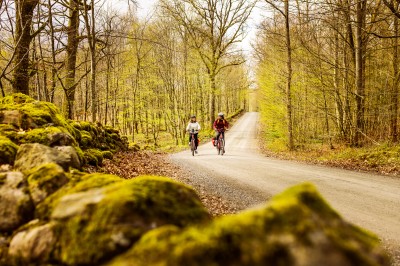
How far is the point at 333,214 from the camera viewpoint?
207 centimetres

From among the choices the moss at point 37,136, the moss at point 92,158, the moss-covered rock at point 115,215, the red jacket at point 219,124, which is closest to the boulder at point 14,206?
the moss-covered rock at point 115,215

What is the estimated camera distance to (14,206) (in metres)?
3.09

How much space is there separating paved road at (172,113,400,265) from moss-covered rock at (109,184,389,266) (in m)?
3.73

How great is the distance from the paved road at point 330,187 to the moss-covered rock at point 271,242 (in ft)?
12.3

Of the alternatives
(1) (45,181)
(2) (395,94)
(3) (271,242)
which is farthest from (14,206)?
(2) (395,94)

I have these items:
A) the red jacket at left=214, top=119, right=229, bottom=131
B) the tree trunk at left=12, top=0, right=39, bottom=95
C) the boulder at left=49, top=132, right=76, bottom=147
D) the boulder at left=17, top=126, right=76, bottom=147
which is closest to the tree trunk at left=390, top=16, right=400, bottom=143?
the red jacket at left=214, top=119, right=229, bottom=131

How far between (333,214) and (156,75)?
27.9 m

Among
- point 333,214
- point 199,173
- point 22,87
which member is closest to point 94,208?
point 333,214

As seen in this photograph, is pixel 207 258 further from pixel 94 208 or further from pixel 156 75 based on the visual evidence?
pixel 156 75

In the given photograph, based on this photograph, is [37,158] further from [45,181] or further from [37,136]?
Result: [37,136]

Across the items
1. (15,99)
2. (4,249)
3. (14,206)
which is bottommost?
(4,249)

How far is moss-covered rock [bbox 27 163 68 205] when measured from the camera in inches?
124

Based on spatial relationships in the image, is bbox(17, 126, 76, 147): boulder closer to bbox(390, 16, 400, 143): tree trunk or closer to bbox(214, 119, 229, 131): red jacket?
bbox(214, 119, 229, 131): red jacket

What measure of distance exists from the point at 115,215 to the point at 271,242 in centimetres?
121
